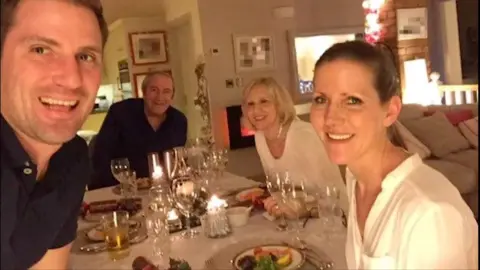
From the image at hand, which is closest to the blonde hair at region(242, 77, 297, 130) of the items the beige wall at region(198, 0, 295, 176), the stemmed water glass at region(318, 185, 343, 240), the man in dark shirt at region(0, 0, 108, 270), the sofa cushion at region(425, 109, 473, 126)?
the stemmed water glass at region(318, 185, 343, 240)

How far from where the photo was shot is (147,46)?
6848 mm

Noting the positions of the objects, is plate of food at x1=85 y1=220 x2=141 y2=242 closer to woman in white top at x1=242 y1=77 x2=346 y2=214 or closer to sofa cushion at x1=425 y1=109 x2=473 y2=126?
woman in white top at x1=242 y1=77 x2=346 y2=214

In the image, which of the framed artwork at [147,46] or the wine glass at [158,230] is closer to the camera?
the wine glass at [158,230]

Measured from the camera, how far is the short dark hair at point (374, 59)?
1.26 meters

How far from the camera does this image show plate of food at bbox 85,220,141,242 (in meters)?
1.91

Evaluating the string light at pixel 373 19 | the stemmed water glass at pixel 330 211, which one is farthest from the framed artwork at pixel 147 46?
the stemmed water glass at pixel 330 211

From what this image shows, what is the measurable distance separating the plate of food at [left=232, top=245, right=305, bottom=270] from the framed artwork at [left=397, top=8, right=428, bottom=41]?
17.2 feet

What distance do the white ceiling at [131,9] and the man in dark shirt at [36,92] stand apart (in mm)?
5345

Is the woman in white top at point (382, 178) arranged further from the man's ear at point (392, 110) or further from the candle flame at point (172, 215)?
the candle flame at point (172, 215)

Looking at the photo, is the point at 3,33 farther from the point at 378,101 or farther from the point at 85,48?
the point at 378,101

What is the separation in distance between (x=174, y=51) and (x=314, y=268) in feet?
18.8

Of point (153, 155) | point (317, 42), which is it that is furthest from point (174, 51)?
point (153, 155)

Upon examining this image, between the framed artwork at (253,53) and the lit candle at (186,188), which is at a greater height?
the framed artwork at (253,53)

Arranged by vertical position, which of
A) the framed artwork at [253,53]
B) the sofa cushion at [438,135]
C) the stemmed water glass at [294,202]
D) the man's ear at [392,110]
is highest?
the framed artwork at [253,53]
